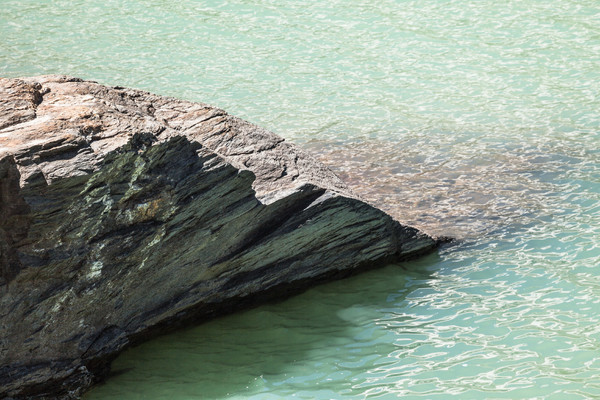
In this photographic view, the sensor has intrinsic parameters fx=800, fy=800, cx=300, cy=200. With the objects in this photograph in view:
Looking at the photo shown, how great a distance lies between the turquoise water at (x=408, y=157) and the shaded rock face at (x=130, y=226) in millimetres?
200

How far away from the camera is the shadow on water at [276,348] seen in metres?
3.56

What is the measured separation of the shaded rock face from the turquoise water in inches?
7.9

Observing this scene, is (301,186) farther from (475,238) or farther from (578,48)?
(578,48)

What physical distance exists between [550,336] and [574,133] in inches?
116

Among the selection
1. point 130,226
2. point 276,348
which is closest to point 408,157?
point 276,348

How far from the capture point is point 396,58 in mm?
8406

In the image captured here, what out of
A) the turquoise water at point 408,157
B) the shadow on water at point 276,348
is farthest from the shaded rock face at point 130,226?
the turquoise water at point 408,157

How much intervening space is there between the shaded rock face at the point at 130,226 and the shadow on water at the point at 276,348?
95 millimetres

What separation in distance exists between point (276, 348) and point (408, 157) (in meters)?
2.65

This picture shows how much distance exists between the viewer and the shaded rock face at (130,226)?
3430 mm

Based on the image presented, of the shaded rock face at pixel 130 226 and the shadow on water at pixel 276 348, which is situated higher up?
the shaded rock face at pixel 130 226

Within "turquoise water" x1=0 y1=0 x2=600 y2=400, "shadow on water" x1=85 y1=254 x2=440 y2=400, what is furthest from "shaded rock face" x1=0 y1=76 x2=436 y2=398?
"turquoise water" x1=0 y1=0 x2=600 y2=400

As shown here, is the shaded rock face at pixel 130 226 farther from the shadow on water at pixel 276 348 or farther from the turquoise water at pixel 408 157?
the turquoise water at pixel 408 157

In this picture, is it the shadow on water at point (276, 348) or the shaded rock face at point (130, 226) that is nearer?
the shaded rock face at point (130, 226)
